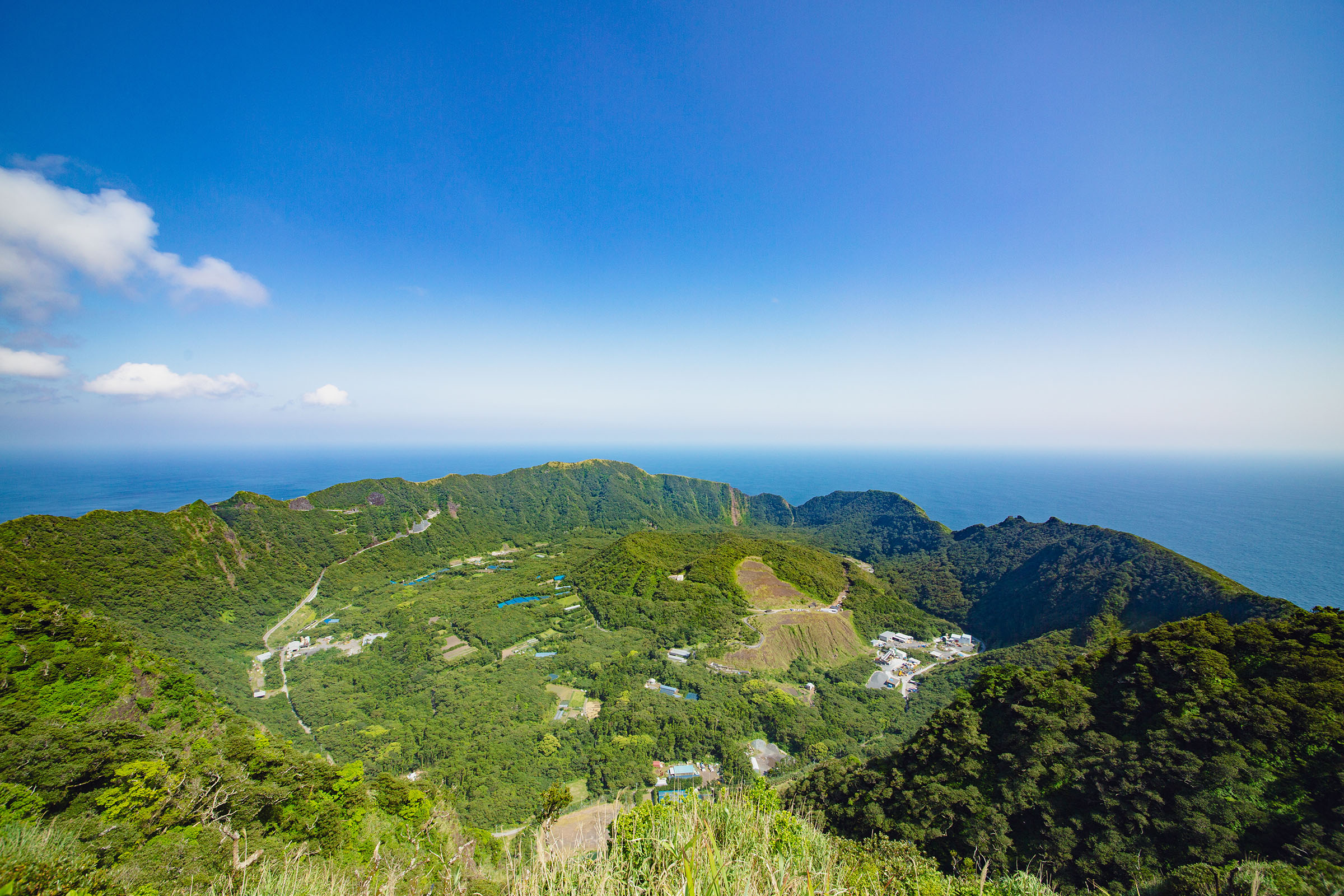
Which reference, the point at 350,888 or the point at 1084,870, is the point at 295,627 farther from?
the point at 1084,870

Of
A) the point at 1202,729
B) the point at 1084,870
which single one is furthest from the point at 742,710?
the point at 1202,729

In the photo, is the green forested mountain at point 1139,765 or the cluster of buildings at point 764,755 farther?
the cluster of buildings at point 764,755

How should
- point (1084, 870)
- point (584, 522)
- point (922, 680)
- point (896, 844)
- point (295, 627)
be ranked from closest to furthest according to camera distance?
point (1084, 870) → point (896, 844) → point (922, 680) → point (295, 627) → point (584, 522)

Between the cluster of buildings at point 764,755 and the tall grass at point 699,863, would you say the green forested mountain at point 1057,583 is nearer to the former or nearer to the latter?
the cluster of buildings at point 764,755

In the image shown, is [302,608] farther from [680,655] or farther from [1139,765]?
[1139,765]

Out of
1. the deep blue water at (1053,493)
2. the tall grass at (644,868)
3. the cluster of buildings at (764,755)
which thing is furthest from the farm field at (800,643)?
the deep blue water at (1053,493)

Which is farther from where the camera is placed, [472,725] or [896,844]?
[472,725]

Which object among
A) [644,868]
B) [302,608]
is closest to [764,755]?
[644,868]
